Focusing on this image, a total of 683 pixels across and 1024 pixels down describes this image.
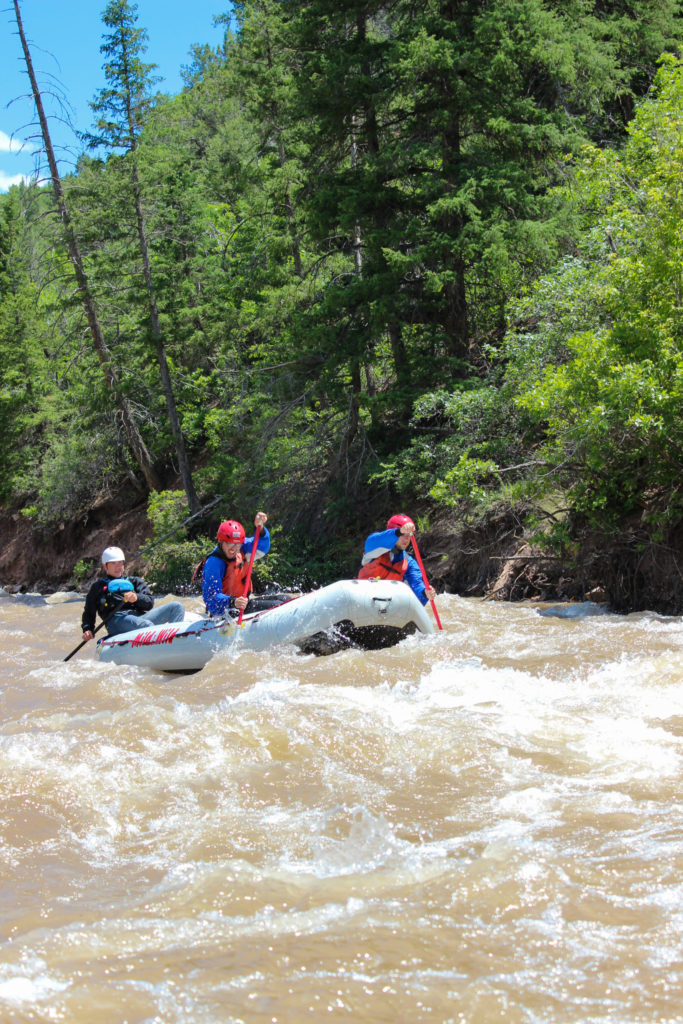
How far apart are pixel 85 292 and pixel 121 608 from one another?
44.1ft

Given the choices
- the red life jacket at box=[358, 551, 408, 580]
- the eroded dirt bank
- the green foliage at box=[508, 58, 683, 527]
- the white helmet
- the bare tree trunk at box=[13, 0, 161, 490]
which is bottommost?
the eroded dirt bank

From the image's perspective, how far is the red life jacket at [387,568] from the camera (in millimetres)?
9312

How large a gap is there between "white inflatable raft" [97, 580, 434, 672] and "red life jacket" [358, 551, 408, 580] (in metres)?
0.67

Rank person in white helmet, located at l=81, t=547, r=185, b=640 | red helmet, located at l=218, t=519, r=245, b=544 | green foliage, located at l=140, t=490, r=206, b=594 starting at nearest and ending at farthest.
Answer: red helmet, located at l=218, t=519, r=245, b=544
person in white helmet, located at l=81, t=547, r=185, b=640
green foliage, located at l=140, t=490, r=206, b=594

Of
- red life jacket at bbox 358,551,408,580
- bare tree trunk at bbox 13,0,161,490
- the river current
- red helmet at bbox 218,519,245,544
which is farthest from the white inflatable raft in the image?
bare tree trunk at bbox 13,0,161,490

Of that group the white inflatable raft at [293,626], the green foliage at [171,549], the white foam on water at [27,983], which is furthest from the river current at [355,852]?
the green foliage at [171,549]

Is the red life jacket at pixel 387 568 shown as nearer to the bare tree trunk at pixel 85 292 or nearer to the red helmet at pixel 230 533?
the red helmet at pixel 230 533

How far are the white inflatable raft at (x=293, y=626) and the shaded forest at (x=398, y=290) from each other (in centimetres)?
307

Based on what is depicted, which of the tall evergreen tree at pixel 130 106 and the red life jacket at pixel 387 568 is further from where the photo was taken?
the tall evergreen tree at pixel 130 106

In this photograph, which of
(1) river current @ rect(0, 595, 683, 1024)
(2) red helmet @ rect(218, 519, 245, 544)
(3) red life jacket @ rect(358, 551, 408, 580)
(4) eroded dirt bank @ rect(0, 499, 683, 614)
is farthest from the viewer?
(4) eroded dirt bank @ rect(0, 499, 683, 614)

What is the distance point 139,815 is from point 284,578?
37.7ft

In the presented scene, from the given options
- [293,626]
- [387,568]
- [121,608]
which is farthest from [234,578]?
[387,568]

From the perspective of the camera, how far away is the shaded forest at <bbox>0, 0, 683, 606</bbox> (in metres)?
10.5

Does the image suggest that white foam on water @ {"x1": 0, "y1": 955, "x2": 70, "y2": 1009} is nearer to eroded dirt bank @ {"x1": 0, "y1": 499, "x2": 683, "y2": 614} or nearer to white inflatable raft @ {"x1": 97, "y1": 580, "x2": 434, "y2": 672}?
white inflatable raft @ {"x1": 97, "y1": 580, "x2": 434, "y2": 672}
